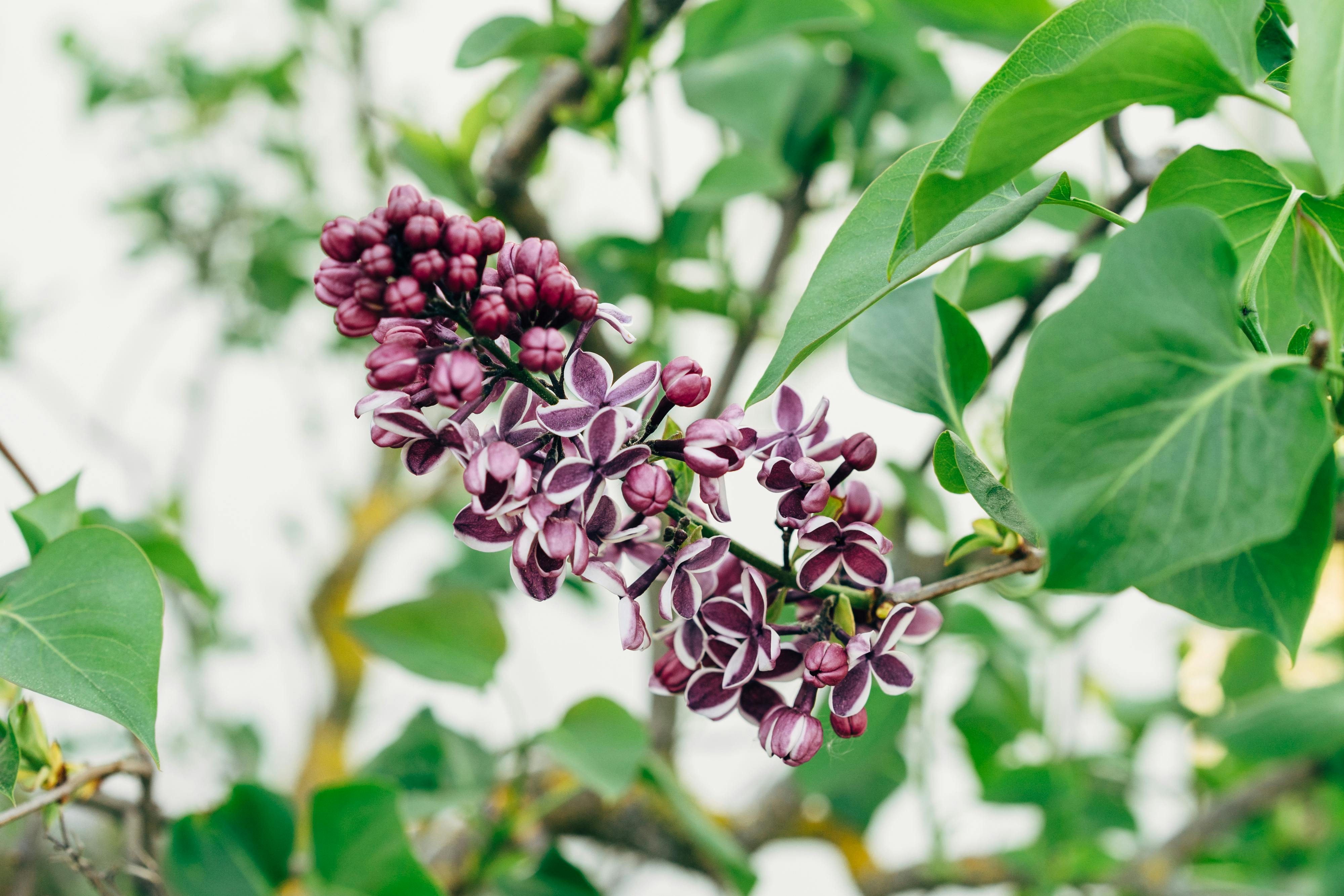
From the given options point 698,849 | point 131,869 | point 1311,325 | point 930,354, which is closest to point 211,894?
point 131,869

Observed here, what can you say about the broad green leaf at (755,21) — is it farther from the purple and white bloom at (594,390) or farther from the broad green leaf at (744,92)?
the purple and white bloom at (594,390)

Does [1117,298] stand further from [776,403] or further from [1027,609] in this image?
[1027,609]

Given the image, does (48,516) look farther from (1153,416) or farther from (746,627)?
(1153,416)

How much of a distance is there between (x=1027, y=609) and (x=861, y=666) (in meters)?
0.60

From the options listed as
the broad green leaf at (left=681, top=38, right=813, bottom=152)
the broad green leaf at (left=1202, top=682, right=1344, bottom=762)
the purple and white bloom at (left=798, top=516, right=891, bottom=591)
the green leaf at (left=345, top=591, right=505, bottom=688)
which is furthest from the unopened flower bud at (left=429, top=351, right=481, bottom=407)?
the broad green leaf at (left=1202, top=682, right=1344, bottom=762)

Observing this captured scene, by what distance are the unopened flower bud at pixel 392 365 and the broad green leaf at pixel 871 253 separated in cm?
9

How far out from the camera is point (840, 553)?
0.26 metres

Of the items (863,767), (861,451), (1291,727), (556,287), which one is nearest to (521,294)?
(556,287)

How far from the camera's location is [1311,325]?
276mm

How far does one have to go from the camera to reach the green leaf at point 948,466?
26 cm

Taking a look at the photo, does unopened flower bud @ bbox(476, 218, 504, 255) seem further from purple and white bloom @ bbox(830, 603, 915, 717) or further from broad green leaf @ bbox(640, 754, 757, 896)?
broad green leaf @ bbox(640, 754, 757, 896)

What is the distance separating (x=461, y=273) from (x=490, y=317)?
0.01 metres

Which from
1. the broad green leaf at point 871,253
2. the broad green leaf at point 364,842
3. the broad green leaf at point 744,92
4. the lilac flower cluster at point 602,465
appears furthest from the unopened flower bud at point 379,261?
the broad green leaf at point 744,92

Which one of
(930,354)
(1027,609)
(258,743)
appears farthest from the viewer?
(258,743)
